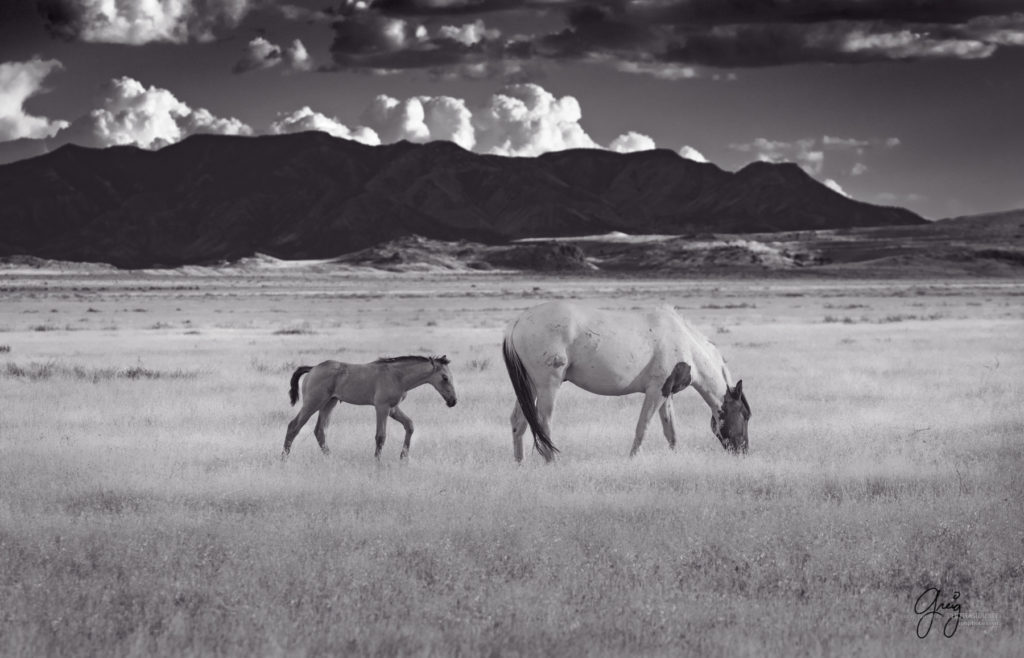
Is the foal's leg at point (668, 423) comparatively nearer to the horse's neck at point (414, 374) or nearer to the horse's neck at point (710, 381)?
the horse's neck at point (710, 381)

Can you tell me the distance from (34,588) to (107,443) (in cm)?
763

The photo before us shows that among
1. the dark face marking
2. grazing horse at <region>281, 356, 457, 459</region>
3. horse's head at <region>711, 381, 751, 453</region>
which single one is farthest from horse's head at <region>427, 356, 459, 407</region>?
horse's head at <region>711, 381, 751, 453</region>

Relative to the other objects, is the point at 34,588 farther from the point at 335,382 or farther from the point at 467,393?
the point at 467,393

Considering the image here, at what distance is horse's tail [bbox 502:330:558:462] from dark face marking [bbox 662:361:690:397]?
1753 millimetres

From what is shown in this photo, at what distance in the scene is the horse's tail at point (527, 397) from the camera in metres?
13.3

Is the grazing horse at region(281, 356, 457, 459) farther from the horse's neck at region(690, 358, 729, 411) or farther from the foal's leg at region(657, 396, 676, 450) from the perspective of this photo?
the horse's neck at region(690, 358, 729, 411)

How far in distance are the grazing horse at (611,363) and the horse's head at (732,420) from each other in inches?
0.4

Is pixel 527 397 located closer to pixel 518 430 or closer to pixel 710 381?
pixel 518 430

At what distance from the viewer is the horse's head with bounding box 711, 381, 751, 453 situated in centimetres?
1421

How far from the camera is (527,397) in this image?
45.0ft

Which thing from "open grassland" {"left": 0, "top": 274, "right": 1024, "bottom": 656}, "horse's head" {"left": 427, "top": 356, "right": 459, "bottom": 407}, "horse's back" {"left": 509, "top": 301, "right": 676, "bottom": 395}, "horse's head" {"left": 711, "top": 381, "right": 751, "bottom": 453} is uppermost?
"horse's back" {"left": 509, "top": 301, "right": 676, "bottom": 395}

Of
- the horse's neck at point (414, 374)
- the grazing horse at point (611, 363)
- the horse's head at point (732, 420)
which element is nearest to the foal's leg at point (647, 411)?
the grazing horse at point (611, 363)

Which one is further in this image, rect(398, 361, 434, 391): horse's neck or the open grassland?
rect(398, 361, 434, 391): horse's neck
